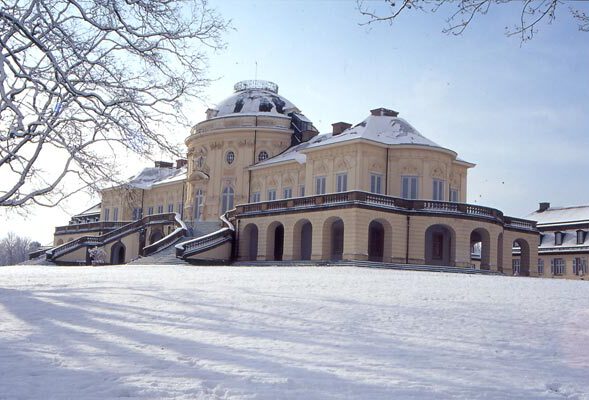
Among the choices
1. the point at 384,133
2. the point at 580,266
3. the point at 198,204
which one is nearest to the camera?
the point at 384,133

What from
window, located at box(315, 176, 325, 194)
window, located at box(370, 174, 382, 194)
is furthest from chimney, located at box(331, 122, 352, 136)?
window, located at box(370, 174, 382, 194)

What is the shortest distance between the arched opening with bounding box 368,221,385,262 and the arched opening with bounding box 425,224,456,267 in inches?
112

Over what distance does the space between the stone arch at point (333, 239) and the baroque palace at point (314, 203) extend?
89 mm

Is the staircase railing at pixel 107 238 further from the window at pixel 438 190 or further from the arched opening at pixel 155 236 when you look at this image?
the window at pixel 438 190

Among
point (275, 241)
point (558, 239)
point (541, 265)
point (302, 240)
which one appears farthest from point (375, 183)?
point (541, 265)

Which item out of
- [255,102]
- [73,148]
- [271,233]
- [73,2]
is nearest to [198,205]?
[255,102]

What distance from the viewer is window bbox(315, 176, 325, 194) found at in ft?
147

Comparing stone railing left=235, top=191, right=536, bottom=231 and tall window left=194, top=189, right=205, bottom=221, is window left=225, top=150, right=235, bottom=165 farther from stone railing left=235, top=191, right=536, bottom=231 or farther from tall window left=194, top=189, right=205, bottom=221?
stone railing left=235, top=191, right=536, bottom=231

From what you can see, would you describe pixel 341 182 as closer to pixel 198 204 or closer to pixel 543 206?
pixel 198 204

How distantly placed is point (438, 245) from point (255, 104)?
2100cm

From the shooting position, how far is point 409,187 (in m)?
42.9

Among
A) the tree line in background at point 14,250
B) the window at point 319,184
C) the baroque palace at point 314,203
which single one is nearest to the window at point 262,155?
the baroque palace at point 314,203

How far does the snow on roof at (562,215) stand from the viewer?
219ft

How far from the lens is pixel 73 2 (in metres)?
16.1
